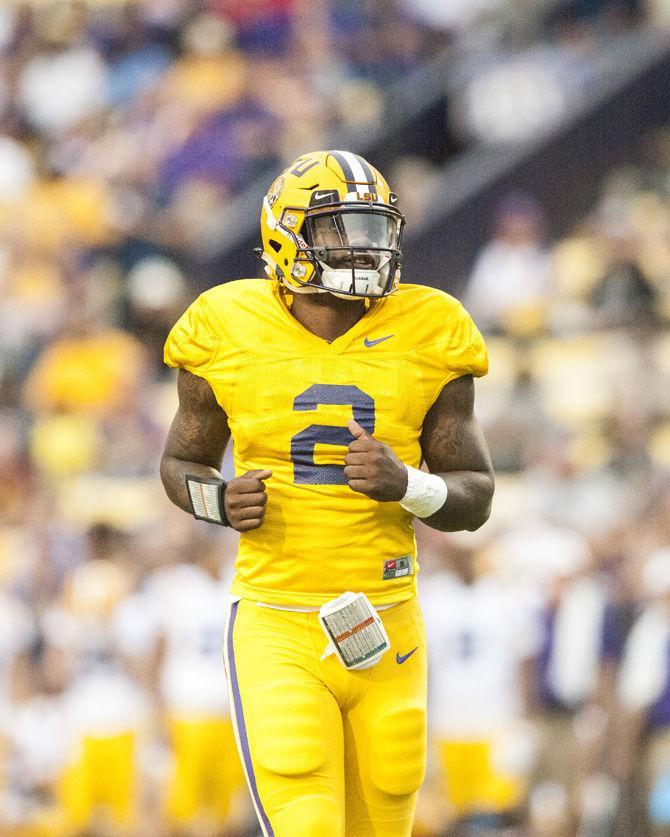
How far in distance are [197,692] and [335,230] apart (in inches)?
142

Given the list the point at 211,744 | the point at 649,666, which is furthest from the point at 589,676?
the point at 211,744

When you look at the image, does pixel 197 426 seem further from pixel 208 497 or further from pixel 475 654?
pixel 475 654

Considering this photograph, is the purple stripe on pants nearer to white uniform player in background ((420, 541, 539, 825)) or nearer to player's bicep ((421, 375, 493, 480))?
player's bicep ((421, 375, 493, 480))

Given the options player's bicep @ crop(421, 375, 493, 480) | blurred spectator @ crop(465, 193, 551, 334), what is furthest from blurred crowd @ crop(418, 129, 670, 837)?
player's bicep @ crop(421, 375, 493, 480)

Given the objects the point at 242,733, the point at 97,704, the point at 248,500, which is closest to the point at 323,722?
the point at 242,733

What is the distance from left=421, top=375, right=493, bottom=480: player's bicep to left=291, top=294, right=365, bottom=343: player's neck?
0.30 metres

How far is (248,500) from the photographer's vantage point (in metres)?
3.57

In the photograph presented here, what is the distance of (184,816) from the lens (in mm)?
6684

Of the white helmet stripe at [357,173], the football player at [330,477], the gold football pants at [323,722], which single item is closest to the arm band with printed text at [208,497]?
the football player at [330,477]

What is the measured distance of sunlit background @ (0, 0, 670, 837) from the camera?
6664 millimetres

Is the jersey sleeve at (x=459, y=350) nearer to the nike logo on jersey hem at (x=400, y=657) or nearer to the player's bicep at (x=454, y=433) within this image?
the player's bicep at (x=454, y=433)

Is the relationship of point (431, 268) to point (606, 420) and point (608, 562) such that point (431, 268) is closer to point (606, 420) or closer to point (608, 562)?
point (606, 420)

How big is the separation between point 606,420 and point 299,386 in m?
5.14

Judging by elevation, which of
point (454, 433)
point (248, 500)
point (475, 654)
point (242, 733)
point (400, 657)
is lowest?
point (475, 654)
